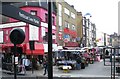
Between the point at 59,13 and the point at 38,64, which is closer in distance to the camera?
the point at 38,64

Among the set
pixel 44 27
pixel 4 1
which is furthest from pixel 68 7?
pixel 4 1

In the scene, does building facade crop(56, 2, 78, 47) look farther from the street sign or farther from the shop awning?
the street sign

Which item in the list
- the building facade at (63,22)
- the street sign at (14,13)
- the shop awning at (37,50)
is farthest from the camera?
the building facade at (63,22)

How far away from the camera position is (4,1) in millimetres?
8234

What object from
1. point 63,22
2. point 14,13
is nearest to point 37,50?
point 63,22

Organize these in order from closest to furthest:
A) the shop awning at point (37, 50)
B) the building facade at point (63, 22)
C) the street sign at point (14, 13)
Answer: the street sign at point (14, 13) → the shop awning at point (37, 50) → the building facade at point (63, 22)

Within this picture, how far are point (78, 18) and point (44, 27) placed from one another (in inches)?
1399

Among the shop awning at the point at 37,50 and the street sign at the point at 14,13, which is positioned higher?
the street sign at the point at 14,13

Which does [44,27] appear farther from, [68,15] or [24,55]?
[68,15]

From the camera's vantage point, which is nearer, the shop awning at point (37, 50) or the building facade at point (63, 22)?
the shop awning at point (37, 50)

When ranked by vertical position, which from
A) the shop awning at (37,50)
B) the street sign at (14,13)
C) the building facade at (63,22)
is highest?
the building facade at (63,22)

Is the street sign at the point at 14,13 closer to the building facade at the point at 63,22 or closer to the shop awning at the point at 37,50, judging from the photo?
the shop awning at the point at 37,50

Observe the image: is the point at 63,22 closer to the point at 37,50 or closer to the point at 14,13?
the point at 37,50

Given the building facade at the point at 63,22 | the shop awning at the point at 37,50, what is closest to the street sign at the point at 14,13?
the shop awning at the point at 37,50
